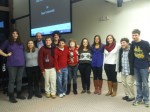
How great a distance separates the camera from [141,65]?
3631 millimetres

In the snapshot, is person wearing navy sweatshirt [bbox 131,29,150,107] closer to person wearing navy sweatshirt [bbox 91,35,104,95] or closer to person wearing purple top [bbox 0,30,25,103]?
person wearing navy sweatshirt [bbox 91,35,104,95]

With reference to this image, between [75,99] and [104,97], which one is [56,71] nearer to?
[75,99]

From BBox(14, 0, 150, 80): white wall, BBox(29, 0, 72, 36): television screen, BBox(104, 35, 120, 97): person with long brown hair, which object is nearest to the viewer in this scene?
BBox(104, 35, 120, 97): person with long brown hair

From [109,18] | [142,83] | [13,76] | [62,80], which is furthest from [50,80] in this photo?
[109,18]

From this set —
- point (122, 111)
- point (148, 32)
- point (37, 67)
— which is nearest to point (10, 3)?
point (37, 67)

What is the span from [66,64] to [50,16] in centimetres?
269

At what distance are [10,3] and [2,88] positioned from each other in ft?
15.8

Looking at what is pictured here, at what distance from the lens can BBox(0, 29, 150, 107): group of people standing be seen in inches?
157

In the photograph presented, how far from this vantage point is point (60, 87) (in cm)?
450

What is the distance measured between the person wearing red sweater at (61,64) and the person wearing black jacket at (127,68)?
1112mm

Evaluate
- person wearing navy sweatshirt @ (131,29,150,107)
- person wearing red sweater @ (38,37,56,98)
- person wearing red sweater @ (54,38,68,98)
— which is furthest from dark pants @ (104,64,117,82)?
person wearing red sweater @ (38,37,56,98)

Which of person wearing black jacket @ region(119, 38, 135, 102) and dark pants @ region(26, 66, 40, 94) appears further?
dark pants @ region(26, 66, 40, 94)

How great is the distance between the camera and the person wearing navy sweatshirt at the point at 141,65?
361cm

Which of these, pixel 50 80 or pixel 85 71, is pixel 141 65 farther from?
pixel 50 80
